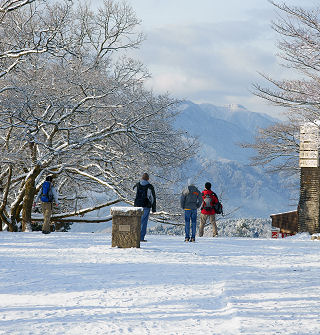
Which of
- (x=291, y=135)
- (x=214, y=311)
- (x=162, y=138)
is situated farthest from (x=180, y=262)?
(x=291, y=135)

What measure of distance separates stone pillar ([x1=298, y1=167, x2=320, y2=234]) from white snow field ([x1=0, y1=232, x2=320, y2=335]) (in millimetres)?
9594

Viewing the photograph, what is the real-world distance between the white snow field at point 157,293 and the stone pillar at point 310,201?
959 centimetres

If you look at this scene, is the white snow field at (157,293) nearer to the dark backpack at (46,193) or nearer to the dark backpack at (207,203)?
the dark backpack at (46,193)

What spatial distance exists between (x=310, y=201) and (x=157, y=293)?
1555 cm

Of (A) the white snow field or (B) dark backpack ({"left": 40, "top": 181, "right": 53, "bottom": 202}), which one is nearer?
(A) the white snow field

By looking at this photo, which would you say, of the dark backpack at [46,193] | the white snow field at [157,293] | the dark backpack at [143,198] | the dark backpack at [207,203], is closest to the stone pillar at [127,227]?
the white snow field at [157,293]

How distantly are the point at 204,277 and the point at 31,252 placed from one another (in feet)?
16.9

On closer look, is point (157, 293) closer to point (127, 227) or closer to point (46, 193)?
point (127, 227)

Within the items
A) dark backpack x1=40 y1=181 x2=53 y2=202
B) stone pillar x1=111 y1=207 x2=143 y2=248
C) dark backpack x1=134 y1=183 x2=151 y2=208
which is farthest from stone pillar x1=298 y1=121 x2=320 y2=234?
stone pillar x1=111 y1=207 x2=143 y2=248

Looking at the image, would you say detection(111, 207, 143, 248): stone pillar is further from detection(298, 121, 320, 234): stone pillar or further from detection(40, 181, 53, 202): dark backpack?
detection(298, 121, 320, 234): stone pillar

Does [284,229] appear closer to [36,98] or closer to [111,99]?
[111,99]

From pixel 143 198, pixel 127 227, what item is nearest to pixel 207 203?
pixel 143 198

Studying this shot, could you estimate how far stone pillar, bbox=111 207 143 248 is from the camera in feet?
43.5

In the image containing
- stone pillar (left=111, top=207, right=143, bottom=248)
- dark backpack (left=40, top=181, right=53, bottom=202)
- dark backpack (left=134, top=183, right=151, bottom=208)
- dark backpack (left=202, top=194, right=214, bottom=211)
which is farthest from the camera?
dark backpack (left=202, top=194, right=214, bottom=211)
